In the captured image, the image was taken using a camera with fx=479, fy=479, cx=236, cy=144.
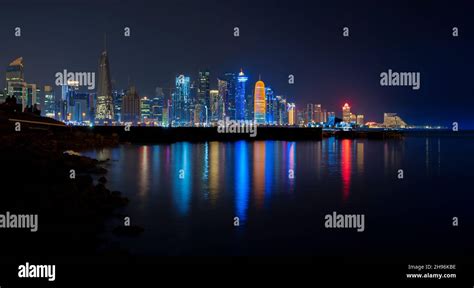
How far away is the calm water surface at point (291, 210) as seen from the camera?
17.0 meters

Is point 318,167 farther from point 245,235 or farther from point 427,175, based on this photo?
point 245,235

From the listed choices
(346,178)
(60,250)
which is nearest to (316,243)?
(60,250)

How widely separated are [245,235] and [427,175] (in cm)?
2893

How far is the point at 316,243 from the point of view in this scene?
57.5 ft

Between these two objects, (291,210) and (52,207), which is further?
(291,210)

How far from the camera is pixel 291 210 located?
24.0 meters

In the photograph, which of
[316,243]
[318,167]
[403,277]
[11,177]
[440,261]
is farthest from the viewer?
[318,167]

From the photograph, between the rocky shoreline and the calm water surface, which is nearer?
the rocky shoreline

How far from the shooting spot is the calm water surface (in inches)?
671

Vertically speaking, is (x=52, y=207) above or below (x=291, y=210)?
above

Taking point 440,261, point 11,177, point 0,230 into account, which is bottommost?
point 440,261

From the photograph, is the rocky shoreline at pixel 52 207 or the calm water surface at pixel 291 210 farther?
the calm water surface at pixel 291 210

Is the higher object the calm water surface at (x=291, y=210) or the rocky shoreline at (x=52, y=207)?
the rocky shoreline at (x=52, y=207)

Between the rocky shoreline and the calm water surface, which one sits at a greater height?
the rocky shoreline
